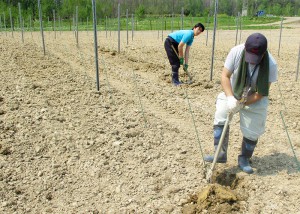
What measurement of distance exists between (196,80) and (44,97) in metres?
3.13

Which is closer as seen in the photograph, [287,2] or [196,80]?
[196,80]

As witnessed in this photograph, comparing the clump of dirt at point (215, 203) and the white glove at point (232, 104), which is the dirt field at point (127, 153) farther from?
the white glove at point (232, 104)

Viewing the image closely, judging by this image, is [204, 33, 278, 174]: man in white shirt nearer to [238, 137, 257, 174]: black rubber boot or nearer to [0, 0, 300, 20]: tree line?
[238, 137, 257, 174]: black rubber boot

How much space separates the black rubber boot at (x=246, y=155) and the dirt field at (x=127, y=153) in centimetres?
6

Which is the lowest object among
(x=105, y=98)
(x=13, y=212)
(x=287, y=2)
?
(x=13, y=212)

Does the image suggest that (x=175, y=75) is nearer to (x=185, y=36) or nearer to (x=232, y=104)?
(x=185, y=36)

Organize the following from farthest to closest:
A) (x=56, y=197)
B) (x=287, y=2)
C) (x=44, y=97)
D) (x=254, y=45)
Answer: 1. (x=287, y=2)
2. (x=44, y=97)
3. (x=56, y=197)
4. (x=254, y=45)

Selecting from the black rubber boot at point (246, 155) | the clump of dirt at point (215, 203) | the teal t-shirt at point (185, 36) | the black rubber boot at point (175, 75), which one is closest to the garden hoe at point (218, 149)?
the clump of dirt at point (215, 203)

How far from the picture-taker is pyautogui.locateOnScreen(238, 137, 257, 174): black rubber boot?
3.18 meters

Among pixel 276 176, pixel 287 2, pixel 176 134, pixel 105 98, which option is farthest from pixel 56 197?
pixel 287 2

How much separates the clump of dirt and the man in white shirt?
508 mm

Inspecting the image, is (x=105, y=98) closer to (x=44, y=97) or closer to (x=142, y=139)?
(x=44, y=97)

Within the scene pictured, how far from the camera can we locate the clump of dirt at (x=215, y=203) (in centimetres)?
266

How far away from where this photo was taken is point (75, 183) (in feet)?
10.3
